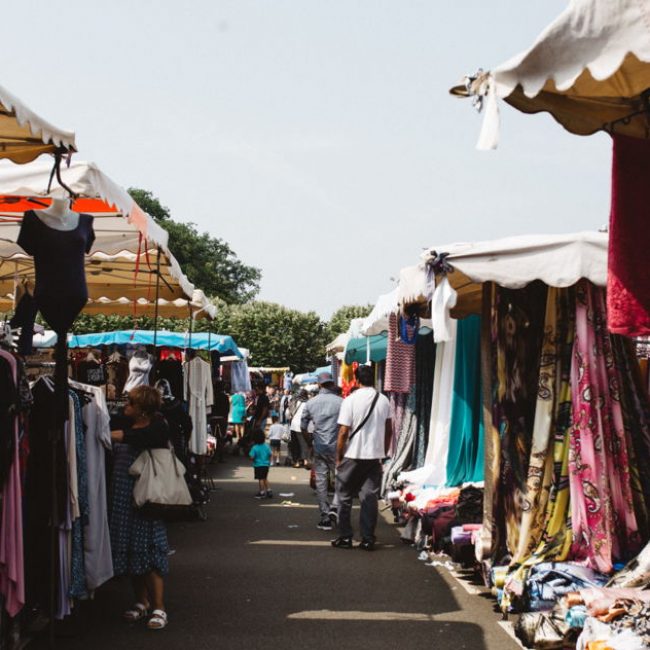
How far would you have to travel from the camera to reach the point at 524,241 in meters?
6.56

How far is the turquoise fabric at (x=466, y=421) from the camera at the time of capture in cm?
959

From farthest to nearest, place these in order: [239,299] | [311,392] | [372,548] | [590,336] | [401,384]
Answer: [239,299] → [311,392] → [401,384] → [372,548] → [590,336]

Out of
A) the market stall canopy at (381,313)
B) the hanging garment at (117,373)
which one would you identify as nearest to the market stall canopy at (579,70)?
the market stall canopy at (381,313)

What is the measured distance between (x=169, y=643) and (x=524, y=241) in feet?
11.7

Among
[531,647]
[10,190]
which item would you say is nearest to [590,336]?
[531,647]

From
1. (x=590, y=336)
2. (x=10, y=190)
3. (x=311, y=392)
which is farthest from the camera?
(x=311, y=392)

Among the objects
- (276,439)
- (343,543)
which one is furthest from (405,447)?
(276,439)

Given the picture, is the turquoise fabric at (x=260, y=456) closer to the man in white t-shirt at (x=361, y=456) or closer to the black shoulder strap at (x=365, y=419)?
the man in white t-shirt at (x=361, y=456)

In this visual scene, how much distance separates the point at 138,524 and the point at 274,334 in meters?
49.0

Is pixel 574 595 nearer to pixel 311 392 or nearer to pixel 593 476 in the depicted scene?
pixel 593 476

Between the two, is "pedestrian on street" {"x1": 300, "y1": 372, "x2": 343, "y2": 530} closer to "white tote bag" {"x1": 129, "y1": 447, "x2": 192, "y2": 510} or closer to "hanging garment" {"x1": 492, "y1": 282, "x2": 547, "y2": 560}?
"hanging garment" {"x1": 492, "y1": 282, "x2": 547, "y2": 560}

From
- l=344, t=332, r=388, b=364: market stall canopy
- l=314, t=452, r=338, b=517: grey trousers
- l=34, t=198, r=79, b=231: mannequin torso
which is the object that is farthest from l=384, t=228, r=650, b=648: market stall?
l=344, t=332, r=388, b=364: market stall canopy

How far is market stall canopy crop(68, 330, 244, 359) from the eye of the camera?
1794cm

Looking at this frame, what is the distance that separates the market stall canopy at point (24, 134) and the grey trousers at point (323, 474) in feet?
23.1
